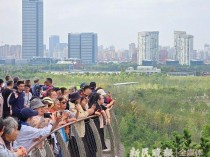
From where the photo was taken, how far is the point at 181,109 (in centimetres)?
3922

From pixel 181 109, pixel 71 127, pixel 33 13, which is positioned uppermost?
pixel 33 13

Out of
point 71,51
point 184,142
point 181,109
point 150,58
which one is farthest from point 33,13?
point 184,142

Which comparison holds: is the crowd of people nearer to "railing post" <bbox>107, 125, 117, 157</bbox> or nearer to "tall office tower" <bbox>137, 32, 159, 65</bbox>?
"railing post" <bbox>107, 125, 117, 157</bbox>

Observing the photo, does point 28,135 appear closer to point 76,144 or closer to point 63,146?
point 63,146

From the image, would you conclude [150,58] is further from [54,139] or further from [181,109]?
[54,139]

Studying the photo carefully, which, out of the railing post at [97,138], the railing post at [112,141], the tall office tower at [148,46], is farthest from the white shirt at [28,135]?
the tall office tower at [148,46]

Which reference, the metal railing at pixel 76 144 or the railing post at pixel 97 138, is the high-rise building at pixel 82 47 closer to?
the metal railing at pixel 76 144

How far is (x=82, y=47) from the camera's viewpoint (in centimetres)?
17450

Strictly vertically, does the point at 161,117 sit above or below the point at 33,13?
below

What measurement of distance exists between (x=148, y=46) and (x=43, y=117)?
163m

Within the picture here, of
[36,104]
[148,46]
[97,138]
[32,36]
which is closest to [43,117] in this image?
[36,104]

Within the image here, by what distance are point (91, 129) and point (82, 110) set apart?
0.34 metres

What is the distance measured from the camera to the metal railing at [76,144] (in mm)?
A: 5812

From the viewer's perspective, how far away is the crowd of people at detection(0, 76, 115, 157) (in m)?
5.70
